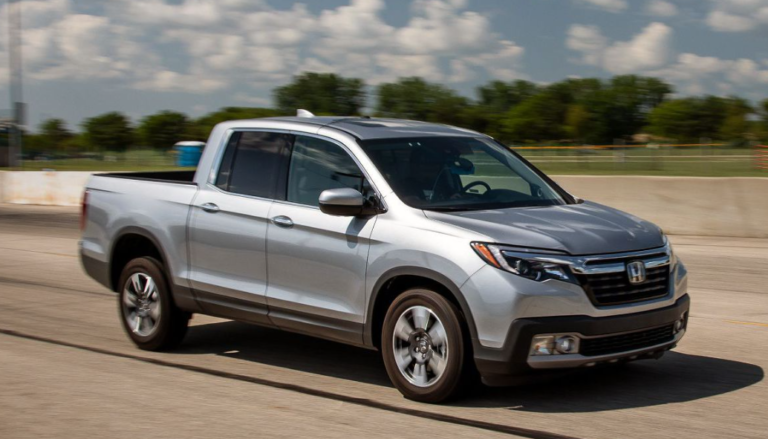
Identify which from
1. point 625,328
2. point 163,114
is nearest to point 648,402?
point 625,328

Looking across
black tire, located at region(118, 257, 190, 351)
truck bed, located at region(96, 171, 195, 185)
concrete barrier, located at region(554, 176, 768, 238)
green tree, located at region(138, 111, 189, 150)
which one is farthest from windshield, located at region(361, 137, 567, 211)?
green tree, located at region(138, 111, 189, 150)

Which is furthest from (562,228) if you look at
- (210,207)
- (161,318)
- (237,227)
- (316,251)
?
(161,318)

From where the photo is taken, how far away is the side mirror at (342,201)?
6.20m

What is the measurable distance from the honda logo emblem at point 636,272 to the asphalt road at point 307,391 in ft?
2.53

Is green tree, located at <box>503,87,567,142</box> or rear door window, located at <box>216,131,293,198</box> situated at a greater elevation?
green tree, located at <box>503,87,567,142</box>

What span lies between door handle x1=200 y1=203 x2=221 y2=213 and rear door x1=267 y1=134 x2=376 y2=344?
61 cm

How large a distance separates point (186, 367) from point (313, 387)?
48.6 inches

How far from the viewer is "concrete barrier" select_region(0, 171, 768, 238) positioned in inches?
643

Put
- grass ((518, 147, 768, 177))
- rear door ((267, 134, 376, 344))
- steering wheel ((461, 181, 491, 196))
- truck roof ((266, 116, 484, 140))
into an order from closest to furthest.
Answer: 1. rear door ((267, 134, 376, 344))
2. steering wheel ((461, 181, 491, 196))
3. truck roof ((266, 116, 484, 140))
4. grass ((518, 147, 768, 177))

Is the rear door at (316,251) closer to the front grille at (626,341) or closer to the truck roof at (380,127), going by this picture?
the truck roof at (380,127)

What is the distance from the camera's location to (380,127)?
278 inches

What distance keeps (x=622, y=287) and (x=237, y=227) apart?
283 centimetres

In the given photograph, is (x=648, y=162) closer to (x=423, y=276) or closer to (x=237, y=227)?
(x=237, y=227)

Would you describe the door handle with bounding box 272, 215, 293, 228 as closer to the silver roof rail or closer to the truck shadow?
the truck shadow
